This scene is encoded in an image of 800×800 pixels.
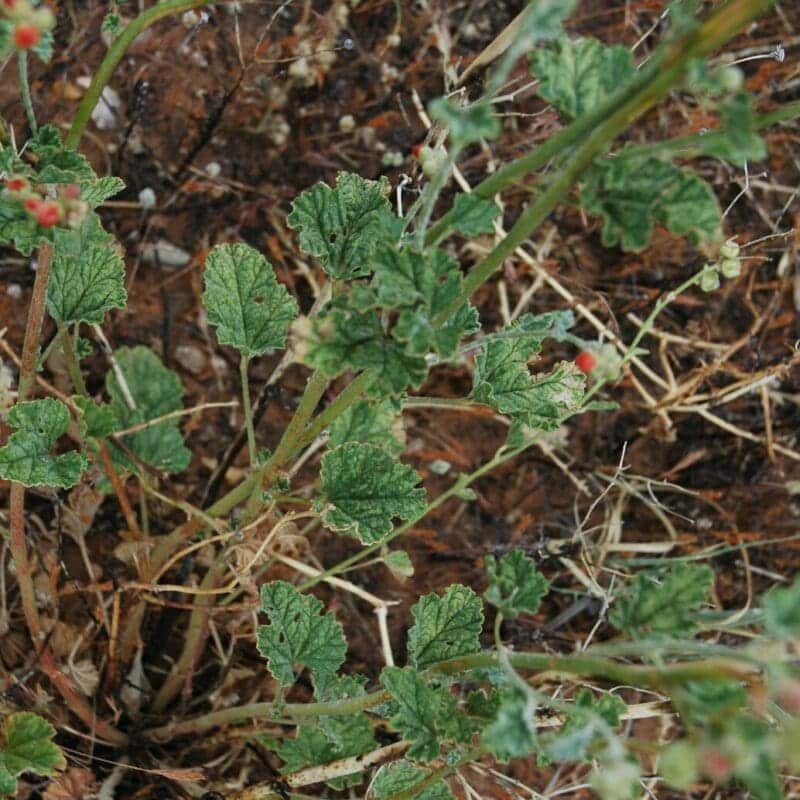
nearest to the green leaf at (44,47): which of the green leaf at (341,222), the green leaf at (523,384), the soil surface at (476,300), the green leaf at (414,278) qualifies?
the green leaf at (341,222)

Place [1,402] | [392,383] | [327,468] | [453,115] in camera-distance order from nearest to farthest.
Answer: [453,115], [392,383], [327,468], [1,402]

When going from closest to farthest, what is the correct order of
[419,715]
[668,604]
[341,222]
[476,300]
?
[668,604]
[419,715]
[341,222]
[476,300]

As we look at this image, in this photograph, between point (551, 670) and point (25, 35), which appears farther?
point (551, 670)

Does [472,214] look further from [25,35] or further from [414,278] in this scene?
[25,35]

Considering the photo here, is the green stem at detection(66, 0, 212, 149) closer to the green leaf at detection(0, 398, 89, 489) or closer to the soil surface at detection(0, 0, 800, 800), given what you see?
the green leaf at detection(0, 398, 89, 489)

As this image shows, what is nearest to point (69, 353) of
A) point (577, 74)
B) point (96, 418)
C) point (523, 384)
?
point (96, 418)

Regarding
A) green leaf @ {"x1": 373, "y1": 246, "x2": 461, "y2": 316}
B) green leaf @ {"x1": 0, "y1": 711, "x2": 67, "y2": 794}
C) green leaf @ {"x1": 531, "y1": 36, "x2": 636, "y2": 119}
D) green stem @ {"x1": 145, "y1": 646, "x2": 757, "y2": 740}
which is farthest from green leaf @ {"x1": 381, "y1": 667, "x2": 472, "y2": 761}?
green leaf @ {"x1": 531, "y1": 36, "x2": 636, "y2": 119}

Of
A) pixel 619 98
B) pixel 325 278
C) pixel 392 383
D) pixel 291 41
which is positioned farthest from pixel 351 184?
pixel 291 41

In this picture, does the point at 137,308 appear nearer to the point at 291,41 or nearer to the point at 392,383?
the point at 291,41
